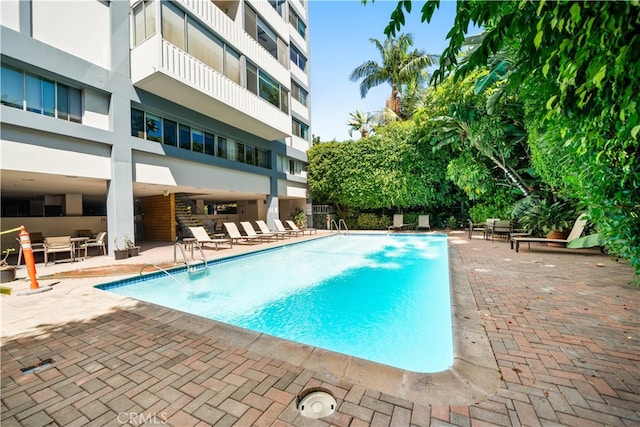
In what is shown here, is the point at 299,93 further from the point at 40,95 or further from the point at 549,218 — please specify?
the point at 549,218

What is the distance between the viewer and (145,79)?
32.6ft

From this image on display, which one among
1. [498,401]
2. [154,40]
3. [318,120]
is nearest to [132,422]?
[498,401]

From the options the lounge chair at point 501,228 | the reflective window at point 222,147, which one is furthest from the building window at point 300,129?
the lounge chair at point 501,228

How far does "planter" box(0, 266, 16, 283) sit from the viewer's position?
6.27 meters

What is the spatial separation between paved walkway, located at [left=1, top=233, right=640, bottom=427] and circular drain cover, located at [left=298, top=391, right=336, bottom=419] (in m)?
0.06

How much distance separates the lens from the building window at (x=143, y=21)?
9766 millimetres

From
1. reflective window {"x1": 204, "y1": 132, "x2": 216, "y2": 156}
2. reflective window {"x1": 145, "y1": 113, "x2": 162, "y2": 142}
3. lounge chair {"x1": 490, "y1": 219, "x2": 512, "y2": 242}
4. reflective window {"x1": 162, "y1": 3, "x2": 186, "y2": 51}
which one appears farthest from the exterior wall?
lounge chair {"x1": 490, "y1": 219, "x2": 512, "y2": 242}

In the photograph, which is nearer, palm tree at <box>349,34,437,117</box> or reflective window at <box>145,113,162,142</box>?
reflective window at <box>145,113,162,142</box>

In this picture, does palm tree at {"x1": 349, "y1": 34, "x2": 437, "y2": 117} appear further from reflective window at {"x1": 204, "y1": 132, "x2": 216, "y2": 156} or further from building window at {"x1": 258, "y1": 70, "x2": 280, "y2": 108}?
reflective window at {"x1": 204, "y1": 132, "x2": 216, "y2": 156}

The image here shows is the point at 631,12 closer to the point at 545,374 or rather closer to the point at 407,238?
the point at 545,374

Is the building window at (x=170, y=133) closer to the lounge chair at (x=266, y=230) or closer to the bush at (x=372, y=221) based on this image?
the lounge chair at (x=266, y=230)

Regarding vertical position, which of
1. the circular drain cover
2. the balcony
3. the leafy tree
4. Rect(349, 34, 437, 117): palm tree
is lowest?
the circular drain cover

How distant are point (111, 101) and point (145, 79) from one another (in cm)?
140

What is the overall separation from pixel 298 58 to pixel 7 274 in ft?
68.9
